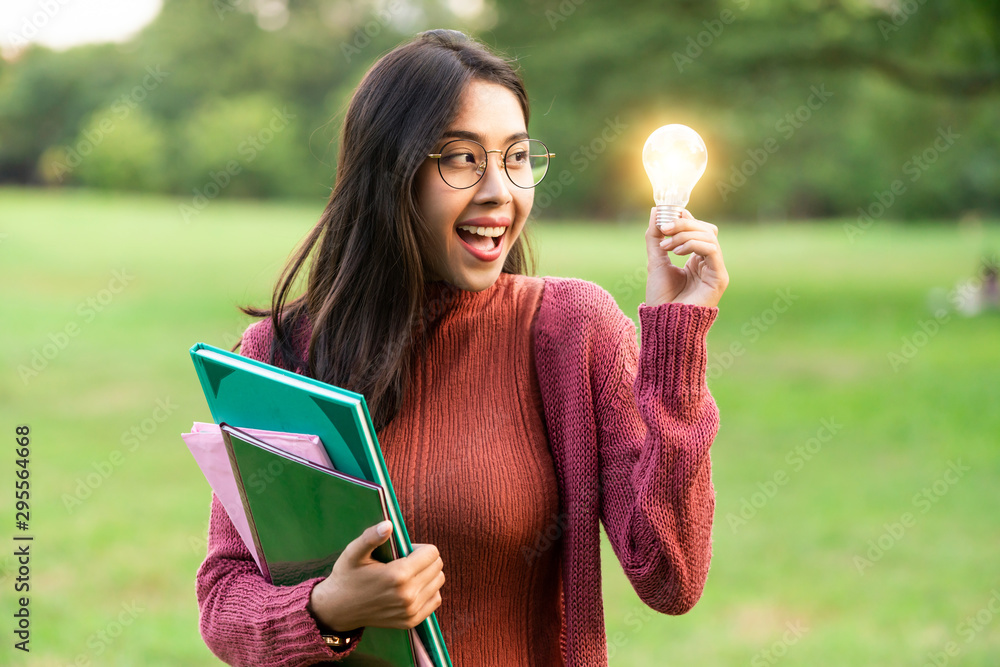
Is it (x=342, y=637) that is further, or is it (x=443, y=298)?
→ (x=443, y=298)

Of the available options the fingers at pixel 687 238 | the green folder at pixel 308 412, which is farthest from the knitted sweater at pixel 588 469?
the green folder at pixel 308 412

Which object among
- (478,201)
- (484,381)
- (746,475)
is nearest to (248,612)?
(484,381)

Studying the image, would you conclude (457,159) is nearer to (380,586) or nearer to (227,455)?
(227,455)

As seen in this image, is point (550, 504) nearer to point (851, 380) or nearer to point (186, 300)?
point (851, 380)

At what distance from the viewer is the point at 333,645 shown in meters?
1.59

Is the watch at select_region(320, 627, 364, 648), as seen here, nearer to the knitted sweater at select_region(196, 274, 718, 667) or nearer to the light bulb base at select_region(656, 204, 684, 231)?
the knitted sweater at select_region(196, 274, 718, 667)

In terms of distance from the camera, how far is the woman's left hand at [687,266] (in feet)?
5.31

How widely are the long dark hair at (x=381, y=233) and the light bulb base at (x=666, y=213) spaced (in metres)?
0.41

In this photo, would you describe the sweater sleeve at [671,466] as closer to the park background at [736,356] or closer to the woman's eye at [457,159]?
the woman's eye at [457,159]

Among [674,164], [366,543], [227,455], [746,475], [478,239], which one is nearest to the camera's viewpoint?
[366,543]

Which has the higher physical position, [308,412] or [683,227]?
[683,227]

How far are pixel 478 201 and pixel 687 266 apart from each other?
0.40 m

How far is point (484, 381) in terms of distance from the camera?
1904 millimetres

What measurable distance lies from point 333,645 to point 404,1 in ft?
139
